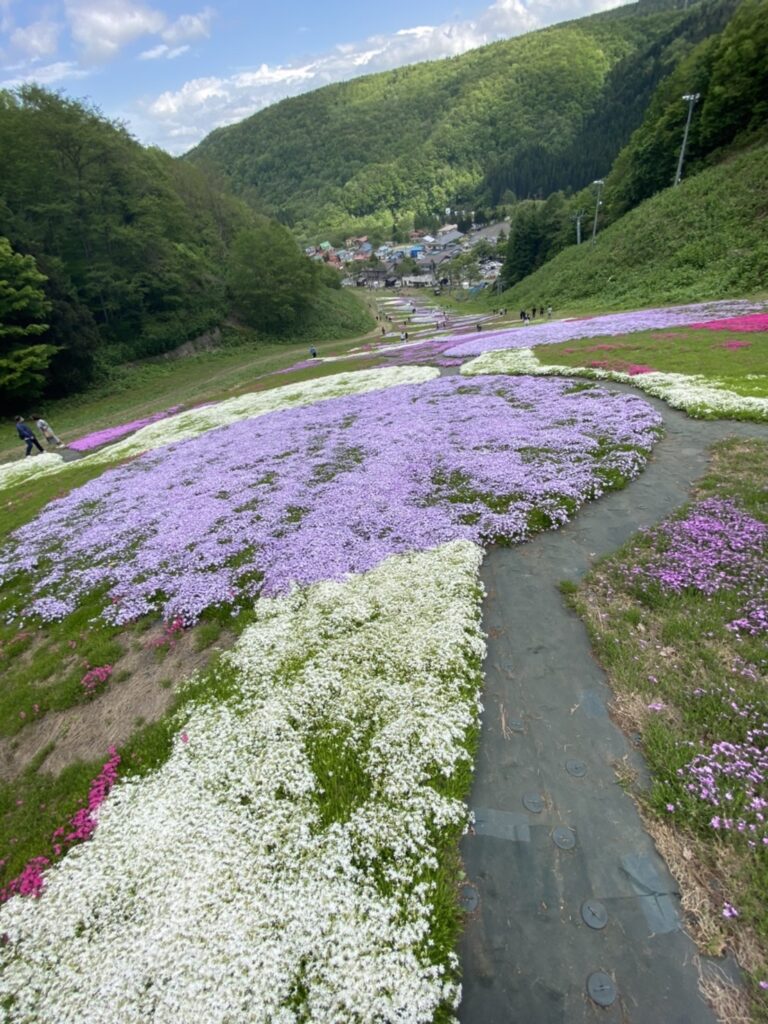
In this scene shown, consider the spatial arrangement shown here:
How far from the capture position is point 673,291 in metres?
50.0

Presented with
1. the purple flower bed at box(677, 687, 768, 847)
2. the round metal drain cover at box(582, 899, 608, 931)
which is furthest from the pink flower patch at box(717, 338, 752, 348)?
the round metal drain cover at box(582, 899, 608, 931)

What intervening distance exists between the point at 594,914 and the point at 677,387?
2272 cm

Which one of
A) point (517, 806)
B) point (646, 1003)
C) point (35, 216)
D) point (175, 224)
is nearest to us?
point (646, 1003)

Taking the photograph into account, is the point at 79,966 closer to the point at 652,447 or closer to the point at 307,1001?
the point at 307,1001

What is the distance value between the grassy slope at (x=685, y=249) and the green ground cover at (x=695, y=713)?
48.0 m

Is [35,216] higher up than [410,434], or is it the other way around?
[35,216]

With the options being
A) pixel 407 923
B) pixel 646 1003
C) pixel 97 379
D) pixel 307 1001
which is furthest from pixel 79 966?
pixel 97 379

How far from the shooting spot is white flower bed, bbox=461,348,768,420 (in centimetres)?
1833

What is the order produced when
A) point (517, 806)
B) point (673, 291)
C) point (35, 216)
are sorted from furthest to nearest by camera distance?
point (35, 216)
point (673, 291)
point (517, 806)

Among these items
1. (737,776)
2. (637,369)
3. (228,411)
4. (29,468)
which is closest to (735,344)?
(637,369)

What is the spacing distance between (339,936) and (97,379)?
65.3 metres

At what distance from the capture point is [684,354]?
1063 inches

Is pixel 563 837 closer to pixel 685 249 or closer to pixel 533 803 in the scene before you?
pixel 533 803

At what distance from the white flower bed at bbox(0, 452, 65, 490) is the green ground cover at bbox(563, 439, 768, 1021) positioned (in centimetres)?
3238
